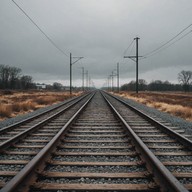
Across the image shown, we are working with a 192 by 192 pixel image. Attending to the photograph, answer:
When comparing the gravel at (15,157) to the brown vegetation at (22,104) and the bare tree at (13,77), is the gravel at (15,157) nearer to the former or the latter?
the brown vegetation at (22,104)

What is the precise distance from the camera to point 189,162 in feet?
15.1

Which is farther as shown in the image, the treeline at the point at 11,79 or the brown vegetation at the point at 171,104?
the treeline at the point at 11,79

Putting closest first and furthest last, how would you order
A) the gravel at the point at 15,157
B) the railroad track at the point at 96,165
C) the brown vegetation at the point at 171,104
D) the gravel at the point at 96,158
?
the railroad track at the point at 96,165 → the gravel at the point at 96,158 → the gravel at the point at 15,157 → the brown vegetation at the point at 171,104

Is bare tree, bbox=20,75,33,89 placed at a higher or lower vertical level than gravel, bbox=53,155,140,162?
higher

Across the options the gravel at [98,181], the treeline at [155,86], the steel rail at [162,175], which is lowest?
the gravel at [98,181]

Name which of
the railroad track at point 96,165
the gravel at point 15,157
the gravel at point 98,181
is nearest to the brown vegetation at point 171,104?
the railroad track at point 96,165

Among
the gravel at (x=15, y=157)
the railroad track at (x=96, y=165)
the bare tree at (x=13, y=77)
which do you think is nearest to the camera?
the railroad track at (x=96, y=165)

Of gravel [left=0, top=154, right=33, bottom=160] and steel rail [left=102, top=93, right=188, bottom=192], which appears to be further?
gravel [left=0, top=154, right=33, bottom=160]

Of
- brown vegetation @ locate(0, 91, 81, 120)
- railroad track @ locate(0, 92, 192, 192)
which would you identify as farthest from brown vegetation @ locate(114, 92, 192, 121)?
brown vegetation @ locate(0, 91, 81, 120)

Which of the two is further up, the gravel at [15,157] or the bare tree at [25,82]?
the bare tree at [25,82]

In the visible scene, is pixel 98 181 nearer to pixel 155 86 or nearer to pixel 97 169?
pixel 97 169

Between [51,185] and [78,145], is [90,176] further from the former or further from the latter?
[78,145]

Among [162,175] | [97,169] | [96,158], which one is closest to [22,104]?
[96,158]

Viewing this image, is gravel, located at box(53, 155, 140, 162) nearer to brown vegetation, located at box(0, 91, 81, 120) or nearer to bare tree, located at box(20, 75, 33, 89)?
brown vegetation, located at box(0, 91, 81, 120)
